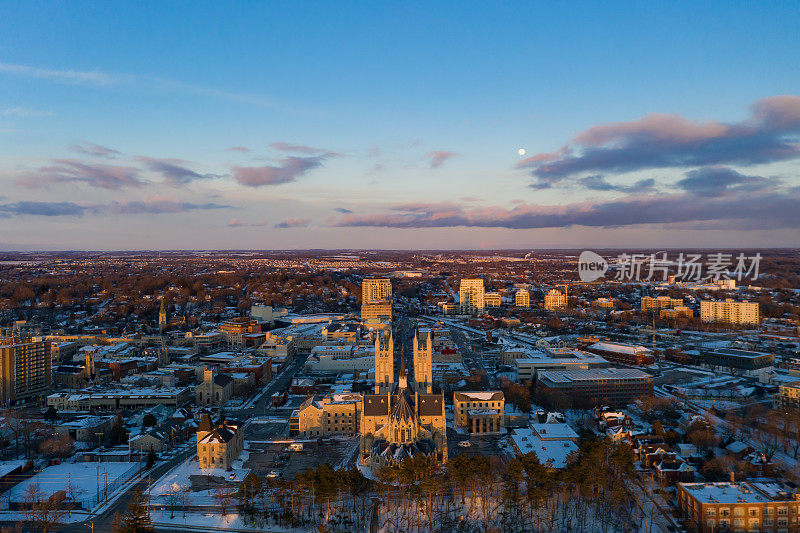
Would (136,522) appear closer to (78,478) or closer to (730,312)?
(78,478)

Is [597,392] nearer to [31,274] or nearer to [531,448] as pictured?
[531,448]

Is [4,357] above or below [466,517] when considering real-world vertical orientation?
above

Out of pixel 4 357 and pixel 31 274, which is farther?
pixel 31 274

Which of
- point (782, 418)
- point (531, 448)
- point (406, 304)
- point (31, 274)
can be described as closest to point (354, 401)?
point (531, 448)

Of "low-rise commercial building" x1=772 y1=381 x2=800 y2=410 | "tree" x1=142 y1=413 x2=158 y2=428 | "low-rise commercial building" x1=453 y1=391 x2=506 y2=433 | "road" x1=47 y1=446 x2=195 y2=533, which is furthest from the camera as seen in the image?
"low-rise commercial building" x1=772 y1=381 x2=800 y2=410

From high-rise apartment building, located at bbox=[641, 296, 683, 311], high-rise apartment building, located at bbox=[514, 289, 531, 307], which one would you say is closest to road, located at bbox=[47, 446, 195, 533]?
high-rise apartment building, located at bbox=[641, 296, 683, 311]

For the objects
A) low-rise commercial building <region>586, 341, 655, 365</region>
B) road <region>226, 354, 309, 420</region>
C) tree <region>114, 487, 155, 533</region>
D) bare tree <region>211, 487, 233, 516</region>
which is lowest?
road <region>226, 354, 309, 420</region>

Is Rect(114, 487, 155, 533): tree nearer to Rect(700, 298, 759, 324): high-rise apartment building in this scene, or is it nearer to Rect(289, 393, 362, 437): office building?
Rect(289, 393, 362, 437): office building
